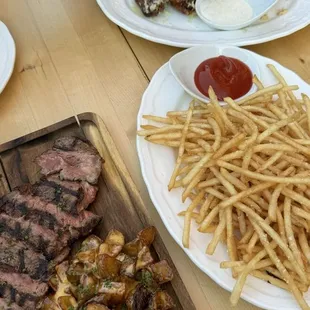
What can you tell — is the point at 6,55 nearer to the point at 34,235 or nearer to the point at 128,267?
the point at 34,235

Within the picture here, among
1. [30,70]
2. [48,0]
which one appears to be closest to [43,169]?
[30,70]

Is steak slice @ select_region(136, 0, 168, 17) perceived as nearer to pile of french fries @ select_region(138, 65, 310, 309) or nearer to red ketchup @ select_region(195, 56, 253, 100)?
red ketchup @ select_region(195, 56, 253, 100)

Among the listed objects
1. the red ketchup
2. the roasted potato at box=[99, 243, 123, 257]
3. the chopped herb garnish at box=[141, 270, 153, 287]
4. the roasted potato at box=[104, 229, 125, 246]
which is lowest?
the chopped herb garnish at box=[141, 270, 153, 287]

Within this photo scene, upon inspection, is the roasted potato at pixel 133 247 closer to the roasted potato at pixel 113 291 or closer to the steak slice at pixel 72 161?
the roasted potato at pixel 113 291

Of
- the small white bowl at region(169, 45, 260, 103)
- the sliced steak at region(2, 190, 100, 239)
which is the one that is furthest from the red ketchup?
the sliced steak at region(2, 190, 100, 239)

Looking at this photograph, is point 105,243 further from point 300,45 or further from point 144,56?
point 300,45

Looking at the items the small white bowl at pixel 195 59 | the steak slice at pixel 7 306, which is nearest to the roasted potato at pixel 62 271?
the steak slice at pixel 7 306

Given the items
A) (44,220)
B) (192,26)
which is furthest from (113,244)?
(192,26)
